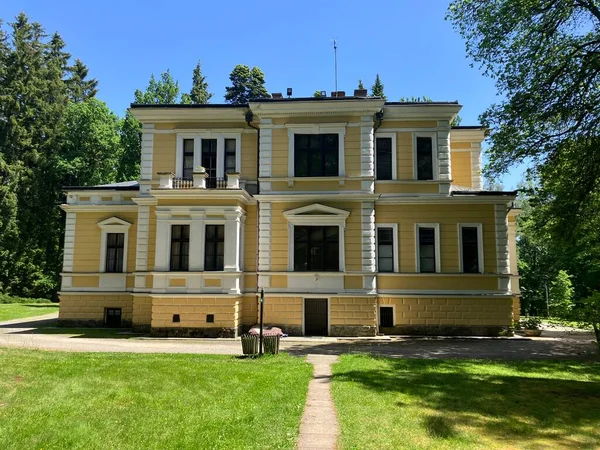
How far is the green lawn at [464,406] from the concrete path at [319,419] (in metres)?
0.16

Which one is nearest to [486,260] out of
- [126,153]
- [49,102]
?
[126,153]

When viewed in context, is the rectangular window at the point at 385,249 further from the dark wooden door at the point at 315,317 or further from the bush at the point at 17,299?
the bush at the point at 17,299

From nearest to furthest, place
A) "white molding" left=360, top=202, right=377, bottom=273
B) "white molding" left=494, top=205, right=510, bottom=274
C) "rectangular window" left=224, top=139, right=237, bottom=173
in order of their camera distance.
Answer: "white molding" left=360, top=202, right=377, bottom=273 < "white molding" left=494, top=205, right=510, bottom=274 < "rectangular window" left=224, top=139, right=237, bottom=173

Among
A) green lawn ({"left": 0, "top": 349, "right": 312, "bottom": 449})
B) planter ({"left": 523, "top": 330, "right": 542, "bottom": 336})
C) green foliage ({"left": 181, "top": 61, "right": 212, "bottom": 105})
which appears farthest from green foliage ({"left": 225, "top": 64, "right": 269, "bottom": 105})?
green lawn ({"left": 0, "top": 349, "right": 312, "bottom": 449})

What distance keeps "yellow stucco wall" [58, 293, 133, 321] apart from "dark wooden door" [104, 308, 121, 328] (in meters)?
0.23

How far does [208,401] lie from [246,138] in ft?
48.8

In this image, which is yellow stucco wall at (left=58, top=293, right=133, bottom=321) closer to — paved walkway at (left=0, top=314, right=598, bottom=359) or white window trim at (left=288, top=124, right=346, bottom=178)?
paved walkway at (left=0, top=314, right=598, bottom=359)

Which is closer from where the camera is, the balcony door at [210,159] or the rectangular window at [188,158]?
the balcony door at [210,159]

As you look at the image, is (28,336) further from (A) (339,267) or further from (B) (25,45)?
(B) (25,45)

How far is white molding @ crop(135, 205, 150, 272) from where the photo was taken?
66.2ft

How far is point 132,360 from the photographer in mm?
11539

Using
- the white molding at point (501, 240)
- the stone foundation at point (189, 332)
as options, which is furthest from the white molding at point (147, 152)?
the white molding at point (501, 240)

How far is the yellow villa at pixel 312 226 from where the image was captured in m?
18.4

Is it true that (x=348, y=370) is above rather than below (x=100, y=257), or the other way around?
below
